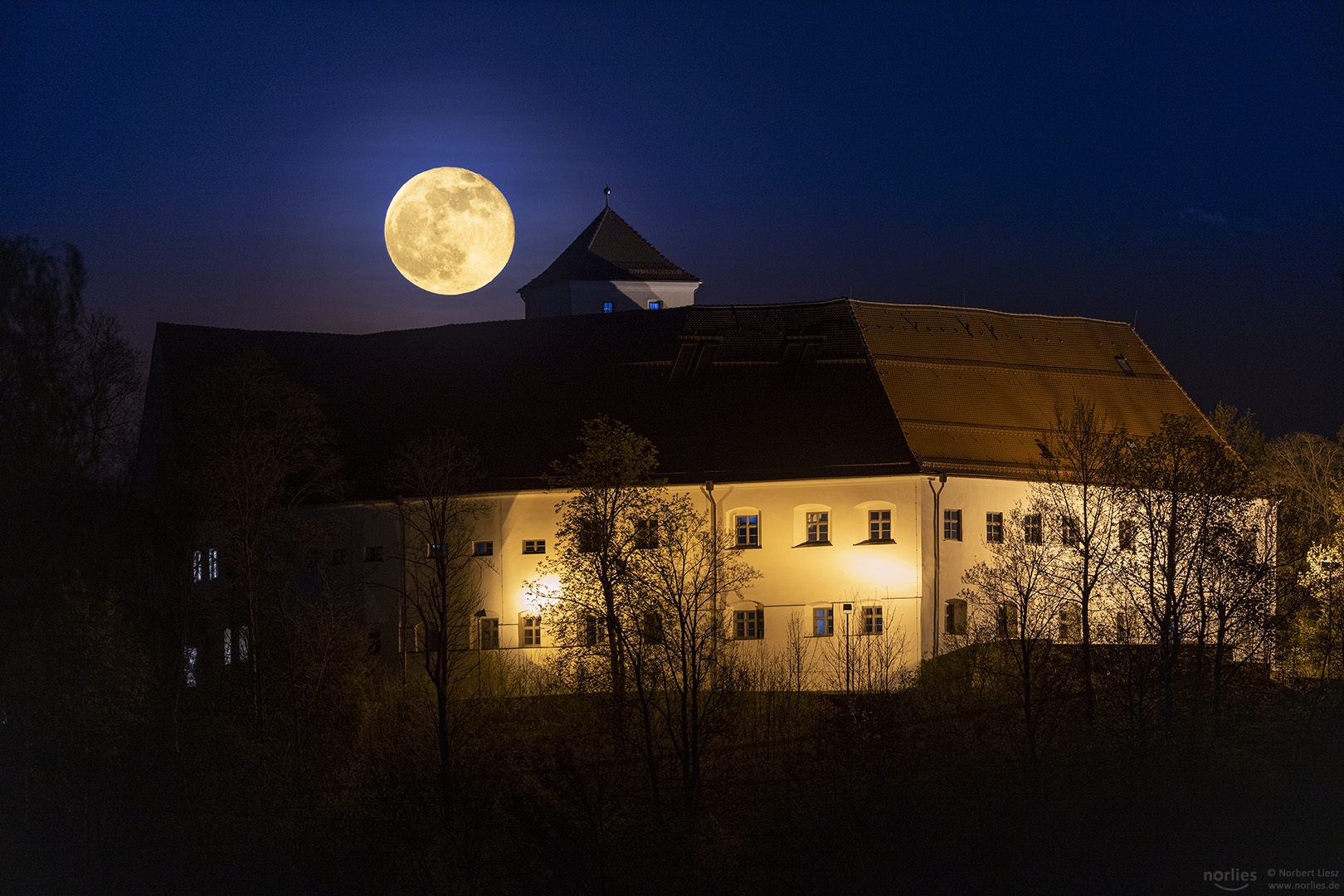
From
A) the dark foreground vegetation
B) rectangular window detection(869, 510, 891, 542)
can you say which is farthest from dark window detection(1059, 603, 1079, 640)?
rectangular window detection(869, 510, 891, 542)

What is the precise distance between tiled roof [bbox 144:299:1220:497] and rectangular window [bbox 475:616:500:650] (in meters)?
3.50

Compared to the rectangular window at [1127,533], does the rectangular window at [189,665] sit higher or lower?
lower

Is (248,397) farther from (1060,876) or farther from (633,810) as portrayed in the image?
(1060,876)

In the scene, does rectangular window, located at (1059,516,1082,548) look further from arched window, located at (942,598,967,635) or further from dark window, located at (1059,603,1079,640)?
arched window, located at (942,598,967,635)

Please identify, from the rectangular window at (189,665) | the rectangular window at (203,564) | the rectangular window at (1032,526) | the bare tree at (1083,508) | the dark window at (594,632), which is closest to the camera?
the dark window at (594,632)

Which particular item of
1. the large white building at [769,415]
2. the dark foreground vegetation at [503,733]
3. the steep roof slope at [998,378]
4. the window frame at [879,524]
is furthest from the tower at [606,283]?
the window frame at [879,524]

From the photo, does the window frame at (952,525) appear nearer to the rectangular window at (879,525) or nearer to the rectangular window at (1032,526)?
the rectangular window at (879,525)

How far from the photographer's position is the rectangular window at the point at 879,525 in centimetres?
4394

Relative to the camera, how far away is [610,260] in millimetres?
60812

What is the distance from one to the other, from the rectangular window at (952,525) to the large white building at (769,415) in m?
0.05

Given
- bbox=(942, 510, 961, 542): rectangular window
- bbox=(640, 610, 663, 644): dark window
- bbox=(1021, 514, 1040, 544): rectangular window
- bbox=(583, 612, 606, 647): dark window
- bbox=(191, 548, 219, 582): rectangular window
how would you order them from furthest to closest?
1. bbox=(191, 548, 219, 582): rectangular window
2. bbox=(1021, 514, 1040, 544): rectangular window
3. bbox=(942, 510, 961, 542): rectangular window
4. bbox=(583, 612, 606, 647): dark window
5. bbox=(640, 610, 663, 644): dark window

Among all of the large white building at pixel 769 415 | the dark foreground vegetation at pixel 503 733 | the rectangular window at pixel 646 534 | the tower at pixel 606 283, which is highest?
the tower at pixel 606 283

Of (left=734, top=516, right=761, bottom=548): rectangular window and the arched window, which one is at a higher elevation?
(left=734, top=516, right=761, bottom=548): rectangular window

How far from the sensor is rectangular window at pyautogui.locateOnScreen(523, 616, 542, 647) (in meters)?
45.8
